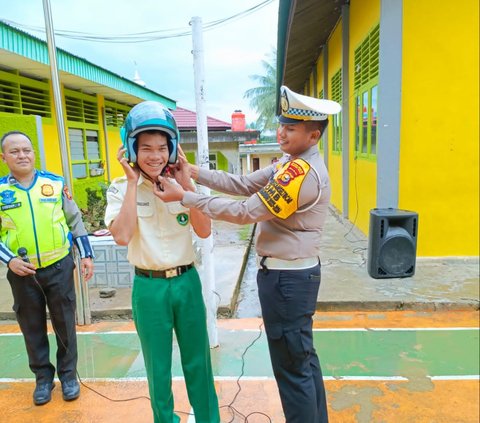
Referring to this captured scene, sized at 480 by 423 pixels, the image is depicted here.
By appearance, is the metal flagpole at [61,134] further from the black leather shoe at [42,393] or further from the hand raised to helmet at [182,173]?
the hand raised to helmet at [182,173]

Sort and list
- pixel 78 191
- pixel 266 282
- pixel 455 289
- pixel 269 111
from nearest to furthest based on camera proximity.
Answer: pixel 266 282 → pixel 455 289 → pixel 78 191 → pixel 269 111

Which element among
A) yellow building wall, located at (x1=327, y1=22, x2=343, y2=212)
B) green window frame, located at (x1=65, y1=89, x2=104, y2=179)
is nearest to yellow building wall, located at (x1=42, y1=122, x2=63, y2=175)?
green window frame, located at (x1=65, y1=89, x2=104, y2=179)

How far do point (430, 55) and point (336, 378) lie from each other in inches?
167

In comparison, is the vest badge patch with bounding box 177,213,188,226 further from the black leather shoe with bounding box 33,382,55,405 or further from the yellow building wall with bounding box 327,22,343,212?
the yellow building wall with bounding box 327,22,343,212

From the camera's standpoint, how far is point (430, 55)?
5.18m

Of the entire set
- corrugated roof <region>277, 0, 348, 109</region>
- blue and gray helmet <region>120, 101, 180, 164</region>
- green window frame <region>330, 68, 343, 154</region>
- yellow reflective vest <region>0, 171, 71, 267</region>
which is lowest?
yellow reflective vest <region>0, 171, 71, 267</region>

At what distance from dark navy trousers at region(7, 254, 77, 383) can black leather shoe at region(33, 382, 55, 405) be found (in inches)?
1.3

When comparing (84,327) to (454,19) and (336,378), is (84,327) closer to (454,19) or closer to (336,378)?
(336,378)

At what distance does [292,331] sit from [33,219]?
1738mm

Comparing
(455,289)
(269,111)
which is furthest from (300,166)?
(269,111)

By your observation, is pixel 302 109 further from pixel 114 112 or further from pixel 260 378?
pixel 114 112

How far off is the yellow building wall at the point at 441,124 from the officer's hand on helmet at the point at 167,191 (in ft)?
14.1

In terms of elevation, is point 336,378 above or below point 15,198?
below

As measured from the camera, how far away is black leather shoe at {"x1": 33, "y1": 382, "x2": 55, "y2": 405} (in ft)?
8.92
